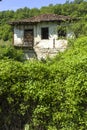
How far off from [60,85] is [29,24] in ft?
76.3

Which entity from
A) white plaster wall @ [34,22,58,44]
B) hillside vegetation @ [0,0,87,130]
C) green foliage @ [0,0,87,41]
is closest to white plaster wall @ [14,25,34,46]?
white plaster wall @ [34,22,58,44]

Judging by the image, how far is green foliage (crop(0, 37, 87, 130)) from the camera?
23.1 feet

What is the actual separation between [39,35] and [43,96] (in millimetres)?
23257

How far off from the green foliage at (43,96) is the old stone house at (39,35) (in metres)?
21.3

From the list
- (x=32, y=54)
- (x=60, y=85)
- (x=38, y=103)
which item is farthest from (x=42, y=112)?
(x=32, y=54)

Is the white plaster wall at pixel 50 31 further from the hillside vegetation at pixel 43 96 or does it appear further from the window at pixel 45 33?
the hillside vegetation at pixel 43 96

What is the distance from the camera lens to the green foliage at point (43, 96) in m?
7.04

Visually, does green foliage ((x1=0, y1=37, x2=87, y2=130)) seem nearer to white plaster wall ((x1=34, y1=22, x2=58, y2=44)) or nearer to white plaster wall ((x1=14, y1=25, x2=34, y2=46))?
white plaster wall ((x1=34, y1=22, x2=58, y2=44))

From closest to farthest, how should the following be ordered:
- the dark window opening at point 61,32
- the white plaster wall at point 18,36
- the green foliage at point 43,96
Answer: the green foliage at point 43,96 < the dark window opening at point 61,32 < the white plaster wall at point 18,36

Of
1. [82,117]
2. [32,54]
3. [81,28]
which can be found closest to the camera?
[82,117]

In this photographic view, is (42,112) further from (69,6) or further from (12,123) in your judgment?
Answer: (69,6)

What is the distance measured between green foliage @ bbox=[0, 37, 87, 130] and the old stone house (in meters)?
21.3

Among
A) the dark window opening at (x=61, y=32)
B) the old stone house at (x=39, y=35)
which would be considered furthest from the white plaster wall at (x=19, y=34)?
the dark window opening at (x=61, y=32)

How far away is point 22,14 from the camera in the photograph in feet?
213
